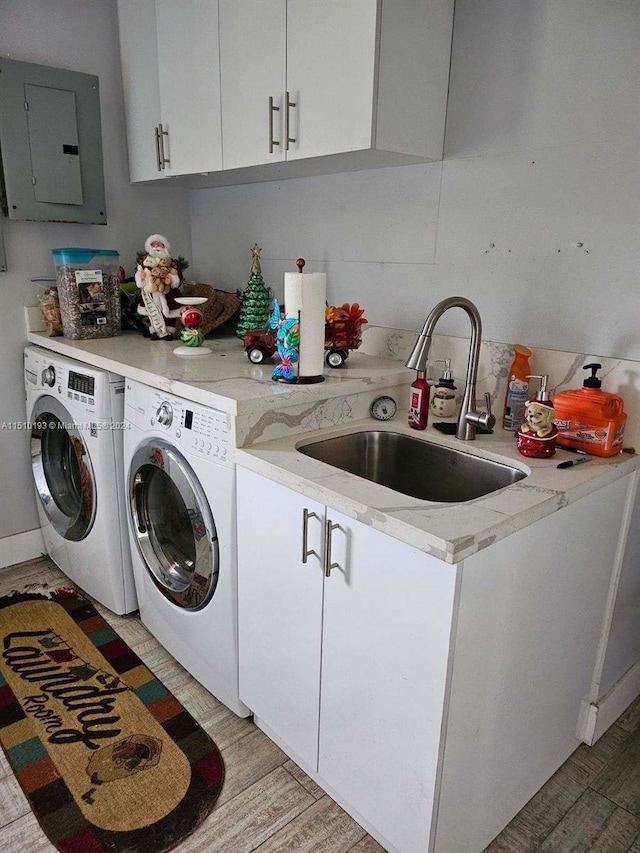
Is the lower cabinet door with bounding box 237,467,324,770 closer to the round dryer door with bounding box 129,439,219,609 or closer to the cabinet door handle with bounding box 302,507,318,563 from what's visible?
the cabinet door handle with bounding box 302,507,318,563

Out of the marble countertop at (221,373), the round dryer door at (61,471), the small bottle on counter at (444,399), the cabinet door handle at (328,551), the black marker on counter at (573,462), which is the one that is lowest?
the round dryer door at (61,471)

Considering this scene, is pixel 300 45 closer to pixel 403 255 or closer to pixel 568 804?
pixel 403 255

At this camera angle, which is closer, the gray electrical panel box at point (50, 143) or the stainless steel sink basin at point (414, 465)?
the stainless steel sink basin at point (414, 465)

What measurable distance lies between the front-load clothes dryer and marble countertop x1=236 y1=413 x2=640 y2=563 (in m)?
0.76

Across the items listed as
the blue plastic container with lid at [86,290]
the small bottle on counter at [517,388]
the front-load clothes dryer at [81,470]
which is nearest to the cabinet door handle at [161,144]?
the blue plastic container with lid at [86,290]

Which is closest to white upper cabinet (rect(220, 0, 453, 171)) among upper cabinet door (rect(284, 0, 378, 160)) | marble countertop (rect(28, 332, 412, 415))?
upper cabinet door (rect(284, 0, 378, 160))

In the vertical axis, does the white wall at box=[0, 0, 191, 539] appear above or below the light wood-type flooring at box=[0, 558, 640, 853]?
above

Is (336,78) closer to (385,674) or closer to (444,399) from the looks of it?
(444,399)

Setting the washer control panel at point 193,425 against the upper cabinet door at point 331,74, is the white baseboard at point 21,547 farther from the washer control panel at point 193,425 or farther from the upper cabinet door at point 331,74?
the upper cabinet door at point 331,74

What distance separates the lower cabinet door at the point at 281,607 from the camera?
1402 millimetres

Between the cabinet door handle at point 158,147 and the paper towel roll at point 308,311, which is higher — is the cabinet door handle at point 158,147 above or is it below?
above

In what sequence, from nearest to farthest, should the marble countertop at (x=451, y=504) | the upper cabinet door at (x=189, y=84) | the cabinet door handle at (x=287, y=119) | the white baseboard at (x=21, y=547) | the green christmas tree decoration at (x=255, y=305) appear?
the marble countertop at (x=451, y=504) → the cabinet door handle at (x=287, y=119) → the upper cabinet door at (x=189, y=84) → the green christmas tree decoration at (x=255, y=305) → the white baseboard at (x=21, y=547)

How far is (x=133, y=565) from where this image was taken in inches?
84.6

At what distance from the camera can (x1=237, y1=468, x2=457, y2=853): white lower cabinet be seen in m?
1.16
